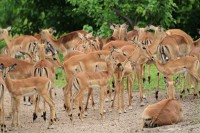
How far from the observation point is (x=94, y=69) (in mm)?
13109

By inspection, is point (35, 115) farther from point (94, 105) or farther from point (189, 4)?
point (189, 4)

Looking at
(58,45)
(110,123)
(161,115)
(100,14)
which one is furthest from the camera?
(100,14)

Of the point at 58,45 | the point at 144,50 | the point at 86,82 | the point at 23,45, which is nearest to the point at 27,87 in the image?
the point at 86,82

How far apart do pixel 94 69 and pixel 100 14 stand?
18.6ft

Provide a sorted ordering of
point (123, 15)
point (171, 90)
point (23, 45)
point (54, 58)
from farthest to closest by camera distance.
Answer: point (123, 15)
point (23, 45)
point (54, 58)
point (171, 90)

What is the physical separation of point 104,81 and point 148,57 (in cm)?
152

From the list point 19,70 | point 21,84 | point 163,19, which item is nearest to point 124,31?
point 163,19

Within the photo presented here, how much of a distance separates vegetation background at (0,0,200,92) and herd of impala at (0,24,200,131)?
226 centimetres

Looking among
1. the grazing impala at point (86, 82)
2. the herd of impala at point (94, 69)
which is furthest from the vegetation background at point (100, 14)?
the grazing impala at point (86, 82)

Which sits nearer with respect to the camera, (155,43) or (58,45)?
(155,43)

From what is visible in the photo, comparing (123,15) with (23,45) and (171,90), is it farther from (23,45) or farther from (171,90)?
(171,90)

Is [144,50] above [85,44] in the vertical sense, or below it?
below

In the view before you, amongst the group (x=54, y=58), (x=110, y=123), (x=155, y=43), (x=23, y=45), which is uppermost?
(x=23, y=45)

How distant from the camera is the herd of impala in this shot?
11.5 metres
